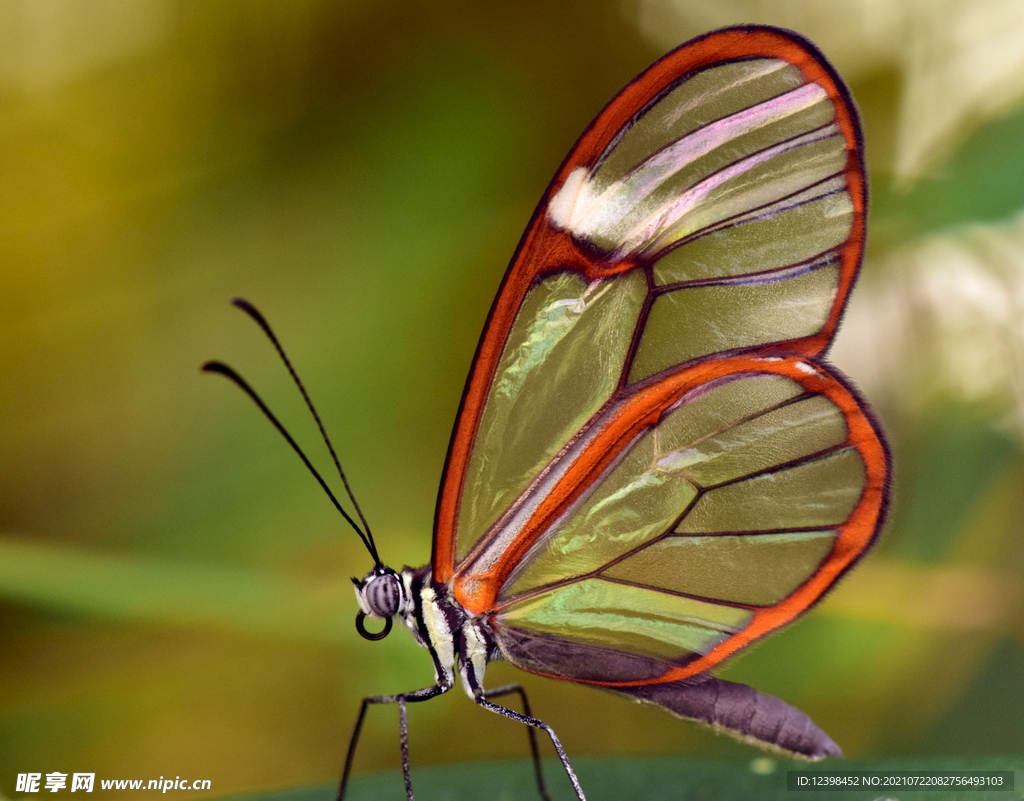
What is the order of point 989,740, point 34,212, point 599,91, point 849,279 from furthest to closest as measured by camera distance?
point 599,91 → point 34,212 → point 989,740 → point 849,279

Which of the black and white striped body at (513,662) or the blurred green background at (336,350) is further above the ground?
the blurred green background at (336,350)

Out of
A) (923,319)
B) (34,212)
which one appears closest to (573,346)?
(923,319)

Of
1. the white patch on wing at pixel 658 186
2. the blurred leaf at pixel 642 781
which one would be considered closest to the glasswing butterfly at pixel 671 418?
the white patch on wing at pixel 658 186

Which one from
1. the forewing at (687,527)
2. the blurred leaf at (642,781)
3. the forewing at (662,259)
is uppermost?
the forewing at (662,259)

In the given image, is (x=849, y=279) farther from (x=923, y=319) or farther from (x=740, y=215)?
(x=923, y=319)

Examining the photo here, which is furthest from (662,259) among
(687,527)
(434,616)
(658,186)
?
(434,616)

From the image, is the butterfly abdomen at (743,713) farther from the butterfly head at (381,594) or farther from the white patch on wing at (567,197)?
the white patch on wing at (567,197)

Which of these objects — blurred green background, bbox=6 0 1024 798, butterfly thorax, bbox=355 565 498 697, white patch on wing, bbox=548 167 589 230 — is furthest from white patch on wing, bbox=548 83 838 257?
blurred green background, bbox=6 0 1024 798

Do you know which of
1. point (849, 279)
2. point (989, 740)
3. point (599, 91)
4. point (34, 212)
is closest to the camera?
point (849, 279)
